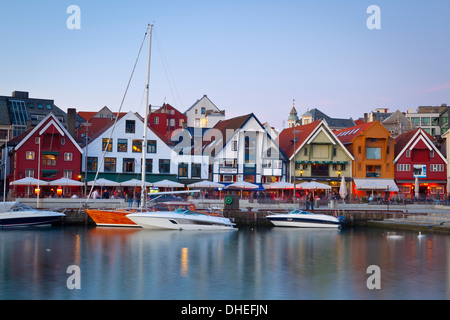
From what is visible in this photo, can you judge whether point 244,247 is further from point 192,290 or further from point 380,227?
point 380,227

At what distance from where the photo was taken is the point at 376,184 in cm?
8475

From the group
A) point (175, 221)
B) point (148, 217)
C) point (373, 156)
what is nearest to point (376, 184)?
point (373, 156)

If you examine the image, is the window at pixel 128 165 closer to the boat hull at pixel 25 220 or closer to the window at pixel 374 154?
the boat hull at pixel 25 220

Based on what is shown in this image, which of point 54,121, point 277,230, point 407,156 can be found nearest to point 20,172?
point 54,121

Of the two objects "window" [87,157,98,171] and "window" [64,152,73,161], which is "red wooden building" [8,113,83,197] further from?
"window" [87,157,98,171]

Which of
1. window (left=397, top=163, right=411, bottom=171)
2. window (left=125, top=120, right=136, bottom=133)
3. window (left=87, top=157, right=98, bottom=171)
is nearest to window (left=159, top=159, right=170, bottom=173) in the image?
window (left=125, top=120, right=136, bottom=133)

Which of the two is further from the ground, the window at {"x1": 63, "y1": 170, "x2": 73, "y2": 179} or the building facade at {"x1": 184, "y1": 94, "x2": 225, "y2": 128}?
the building facade at {"x1": 184, "y1": 94, "x2": 225, "y2": 128}

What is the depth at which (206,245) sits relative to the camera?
140 ft

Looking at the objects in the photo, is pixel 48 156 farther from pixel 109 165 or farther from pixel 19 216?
pixel 19 216

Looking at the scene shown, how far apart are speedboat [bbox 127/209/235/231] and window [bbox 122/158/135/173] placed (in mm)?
27918

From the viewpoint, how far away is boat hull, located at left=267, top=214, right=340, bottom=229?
2160 inches

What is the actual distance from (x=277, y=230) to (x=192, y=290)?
92.6 feet

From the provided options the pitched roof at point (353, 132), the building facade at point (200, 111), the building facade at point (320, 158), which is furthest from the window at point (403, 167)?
the building facade at point (200, 111)

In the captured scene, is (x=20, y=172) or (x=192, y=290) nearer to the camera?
(x=192, y=290)
